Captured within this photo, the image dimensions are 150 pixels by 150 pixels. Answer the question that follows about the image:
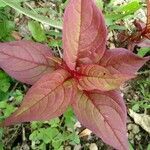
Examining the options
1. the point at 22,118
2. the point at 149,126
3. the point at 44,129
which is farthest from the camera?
the point at 149,126

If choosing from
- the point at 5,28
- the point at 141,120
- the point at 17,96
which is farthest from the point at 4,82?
the point at 141,120

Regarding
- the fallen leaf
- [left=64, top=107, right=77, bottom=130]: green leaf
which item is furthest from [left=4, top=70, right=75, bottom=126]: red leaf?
the fallen leaf

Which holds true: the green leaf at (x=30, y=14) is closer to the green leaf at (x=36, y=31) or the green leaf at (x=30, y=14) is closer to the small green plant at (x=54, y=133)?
the green leaf at (x=36, y=31)

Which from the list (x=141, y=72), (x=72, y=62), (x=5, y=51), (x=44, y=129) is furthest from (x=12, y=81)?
(x=141, y=72)

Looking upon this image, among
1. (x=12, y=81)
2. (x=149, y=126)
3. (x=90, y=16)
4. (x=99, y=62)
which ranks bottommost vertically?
(x=149, y=126)

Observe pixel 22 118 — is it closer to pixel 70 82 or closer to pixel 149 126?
pixel 70 82

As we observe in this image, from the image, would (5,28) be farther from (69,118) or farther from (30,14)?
(69,118)

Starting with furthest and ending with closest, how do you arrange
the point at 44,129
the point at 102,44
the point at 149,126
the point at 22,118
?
1. the point at 149,126
2. the point at 44,129
3. the point at 102,44
4. the point at 22,118
